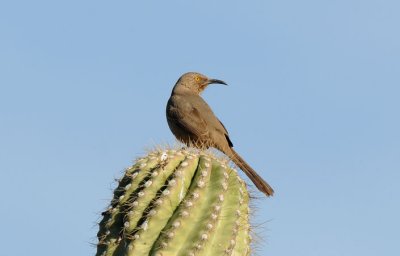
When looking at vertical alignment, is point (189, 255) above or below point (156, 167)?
below

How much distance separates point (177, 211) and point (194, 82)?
20.2ft

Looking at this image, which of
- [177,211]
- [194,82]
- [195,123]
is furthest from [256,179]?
[177,211]

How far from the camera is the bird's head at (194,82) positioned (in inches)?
376

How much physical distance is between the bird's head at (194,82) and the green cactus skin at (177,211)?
5.57 meters

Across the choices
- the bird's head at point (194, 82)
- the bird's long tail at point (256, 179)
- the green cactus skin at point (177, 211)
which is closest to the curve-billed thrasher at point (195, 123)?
the bird's long tail at point (256, 179)

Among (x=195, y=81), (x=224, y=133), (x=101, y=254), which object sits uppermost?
(x=195, y=81)

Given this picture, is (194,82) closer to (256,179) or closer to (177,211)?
(256,179)

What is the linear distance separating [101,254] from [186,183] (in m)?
0.51

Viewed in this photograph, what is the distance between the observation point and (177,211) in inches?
142

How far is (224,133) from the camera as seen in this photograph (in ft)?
28.5

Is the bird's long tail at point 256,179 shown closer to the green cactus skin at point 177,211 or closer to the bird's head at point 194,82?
the bird's head at point 194,82

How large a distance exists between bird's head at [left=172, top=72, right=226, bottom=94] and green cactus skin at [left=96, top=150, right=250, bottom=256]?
18.3 ft

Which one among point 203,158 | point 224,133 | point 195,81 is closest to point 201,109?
point 224,133

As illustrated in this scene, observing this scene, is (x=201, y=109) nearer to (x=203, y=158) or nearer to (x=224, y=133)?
(x=224, y=133)
